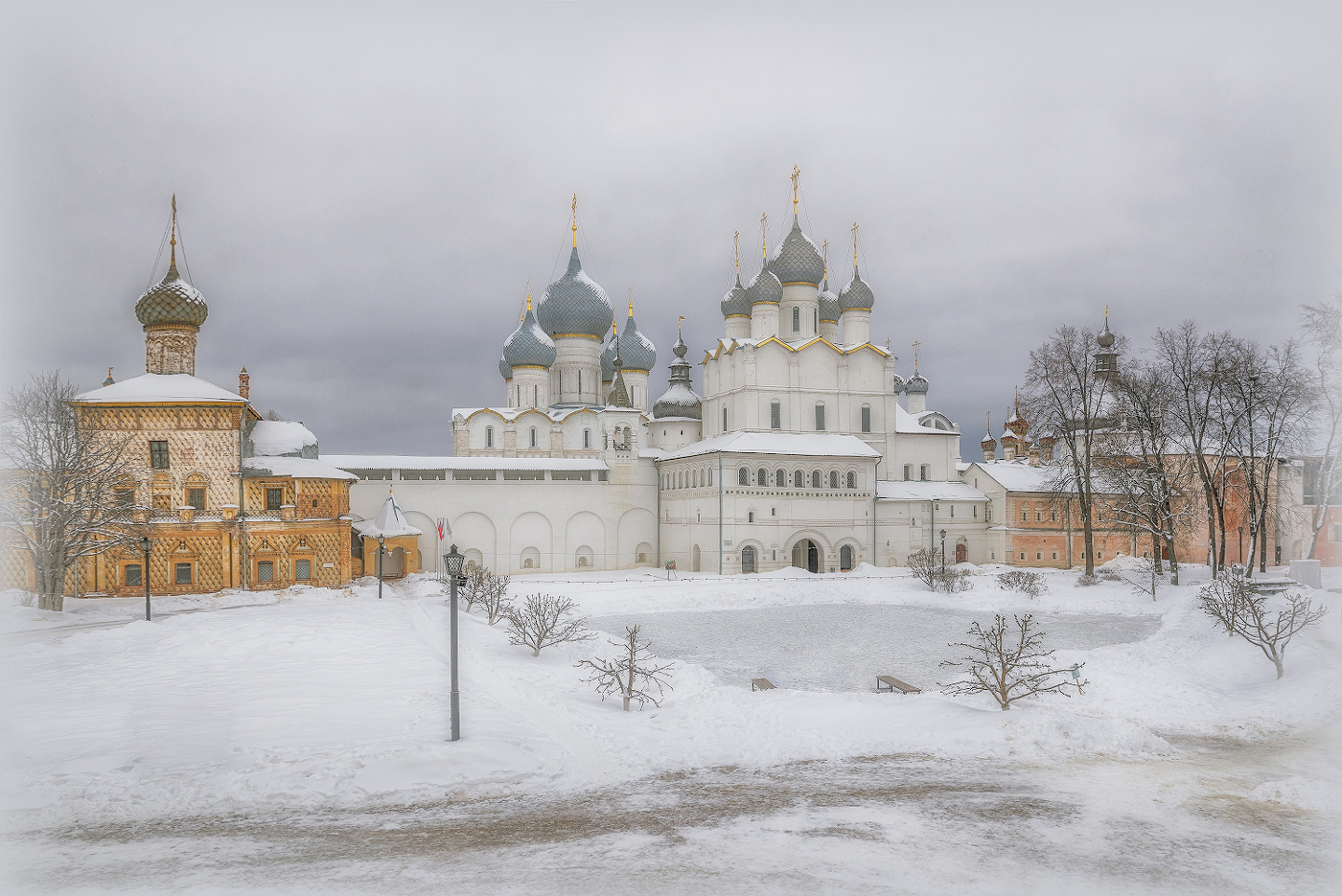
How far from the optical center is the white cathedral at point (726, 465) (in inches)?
1506

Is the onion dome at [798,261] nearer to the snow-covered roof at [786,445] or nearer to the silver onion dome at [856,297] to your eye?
the silver onion dome at [856,297]

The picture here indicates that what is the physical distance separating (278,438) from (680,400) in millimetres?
22532

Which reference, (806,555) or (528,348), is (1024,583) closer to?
(806,555)

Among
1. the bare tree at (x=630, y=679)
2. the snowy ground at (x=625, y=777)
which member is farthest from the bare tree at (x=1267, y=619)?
the bare tree at (x=630, y=679)

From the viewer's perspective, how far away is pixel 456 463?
3931 cm

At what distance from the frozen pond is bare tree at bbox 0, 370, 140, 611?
13.1 meters

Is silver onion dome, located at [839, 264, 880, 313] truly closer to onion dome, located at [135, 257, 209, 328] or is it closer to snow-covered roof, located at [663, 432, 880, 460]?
snow-covered roof, located at [663, 432, 880, 460]

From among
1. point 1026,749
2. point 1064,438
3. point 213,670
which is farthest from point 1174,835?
point 1064,438

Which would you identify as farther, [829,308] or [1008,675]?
[829,308]

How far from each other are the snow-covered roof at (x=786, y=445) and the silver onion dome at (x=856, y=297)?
770 cm

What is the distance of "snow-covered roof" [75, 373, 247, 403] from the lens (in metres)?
27.0

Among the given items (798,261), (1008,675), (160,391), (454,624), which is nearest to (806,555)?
(798,261)

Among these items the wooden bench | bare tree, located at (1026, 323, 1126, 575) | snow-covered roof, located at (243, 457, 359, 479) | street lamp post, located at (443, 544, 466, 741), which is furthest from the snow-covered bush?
snow-covered roof, located at (243, 457, 359, 479)

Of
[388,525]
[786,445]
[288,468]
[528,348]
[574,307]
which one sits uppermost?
[574,307]
